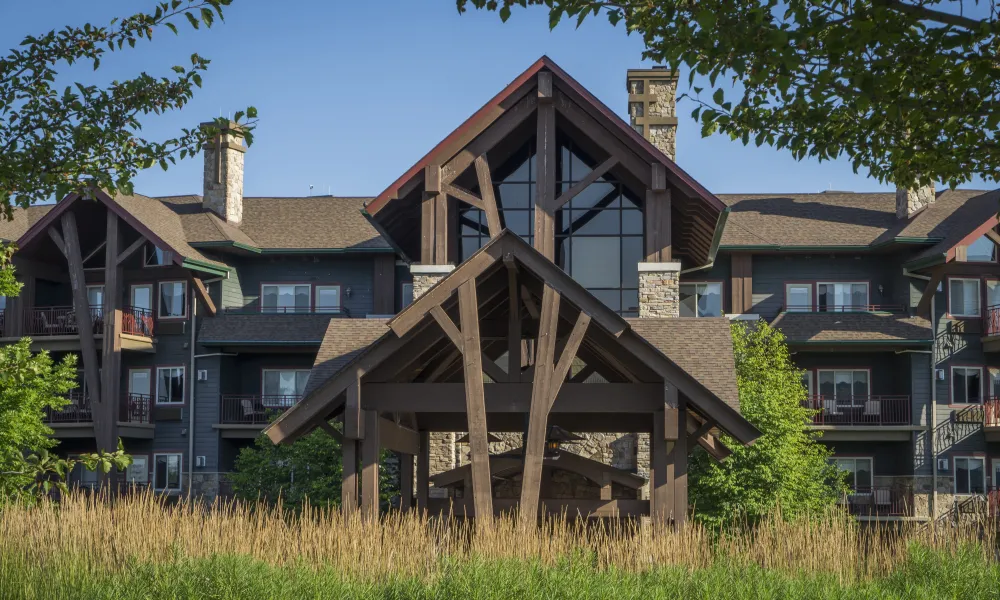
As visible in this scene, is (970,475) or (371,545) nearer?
(371,545)

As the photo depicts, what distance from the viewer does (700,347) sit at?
18.8 meters

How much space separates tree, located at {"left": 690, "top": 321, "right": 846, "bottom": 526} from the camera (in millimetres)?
28562

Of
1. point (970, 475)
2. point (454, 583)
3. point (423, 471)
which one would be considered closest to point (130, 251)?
point (423, 471)

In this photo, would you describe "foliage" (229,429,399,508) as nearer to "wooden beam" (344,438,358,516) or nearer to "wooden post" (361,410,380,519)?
"wooden beam" (344,438,358,516)

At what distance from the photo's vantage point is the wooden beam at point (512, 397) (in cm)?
1739

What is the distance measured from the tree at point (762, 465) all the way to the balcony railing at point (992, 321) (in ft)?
30.1

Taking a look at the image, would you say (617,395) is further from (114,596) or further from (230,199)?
(230,199)

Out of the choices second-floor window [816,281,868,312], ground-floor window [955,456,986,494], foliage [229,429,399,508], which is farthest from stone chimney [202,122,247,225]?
ground-floor window [955,456,986,494]

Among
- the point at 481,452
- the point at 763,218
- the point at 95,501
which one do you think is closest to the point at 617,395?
the point at 481,452

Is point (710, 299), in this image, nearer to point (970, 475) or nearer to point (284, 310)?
point (970, 475)

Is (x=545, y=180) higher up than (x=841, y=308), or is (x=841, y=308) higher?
(x=545, y=180)

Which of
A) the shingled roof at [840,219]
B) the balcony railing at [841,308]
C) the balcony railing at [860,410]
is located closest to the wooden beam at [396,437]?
the shingled roof at [840,219]

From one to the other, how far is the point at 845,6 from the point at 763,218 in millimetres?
29367

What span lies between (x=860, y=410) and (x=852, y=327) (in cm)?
279
